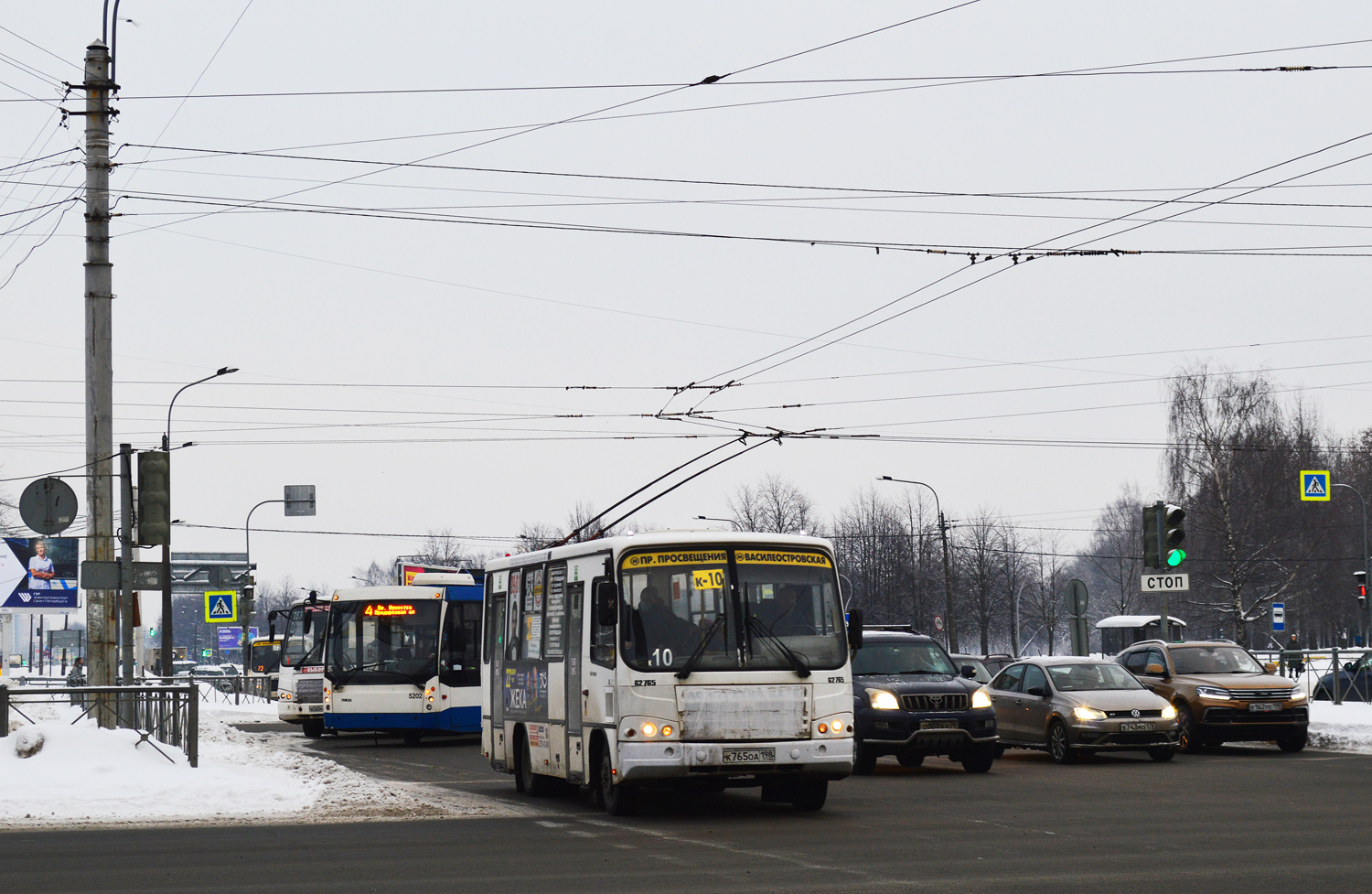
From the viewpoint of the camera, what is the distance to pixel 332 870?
1132 centimetres

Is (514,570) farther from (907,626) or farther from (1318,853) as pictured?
(1318,853)

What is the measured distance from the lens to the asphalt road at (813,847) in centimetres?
1056

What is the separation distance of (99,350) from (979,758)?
1188cm

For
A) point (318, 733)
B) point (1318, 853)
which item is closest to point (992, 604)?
point (318, 733)

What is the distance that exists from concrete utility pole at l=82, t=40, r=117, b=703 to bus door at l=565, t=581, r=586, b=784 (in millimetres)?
6510

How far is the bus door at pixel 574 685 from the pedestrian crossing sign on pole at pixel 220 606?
35.1 meters

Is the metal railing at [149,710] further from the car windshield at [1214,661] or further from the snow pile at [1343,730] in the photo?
the snow pile at [1343,730]

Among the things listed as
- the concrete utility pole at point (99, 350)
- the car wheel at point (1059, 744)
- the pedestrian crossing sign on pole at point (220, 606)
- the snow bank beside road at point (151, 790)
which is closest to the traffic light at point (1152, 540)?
the car wheel at point (1059, 744)

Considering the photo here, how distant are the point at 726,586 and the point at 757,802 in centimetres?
288

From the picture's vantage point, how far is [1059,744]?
75.1 ft

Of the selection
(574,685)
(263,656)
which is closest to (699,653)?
(574,685)

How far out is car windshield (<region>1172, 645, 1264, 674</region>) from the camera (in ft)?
82.4

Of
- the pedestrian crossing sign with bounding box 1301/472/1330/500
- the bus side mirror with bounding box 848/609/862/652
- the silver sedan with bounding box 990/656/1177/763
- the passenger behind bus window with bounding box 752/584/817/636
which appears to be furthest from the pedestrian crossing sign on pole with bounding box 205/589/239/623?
the passenger behind bus window with bounding box 752/584/817/636

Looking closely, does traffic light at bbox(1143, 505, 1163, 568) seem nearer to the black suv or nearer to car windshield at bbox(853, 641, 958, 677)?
car windshield at bbox(853, 641, 958, 677)
